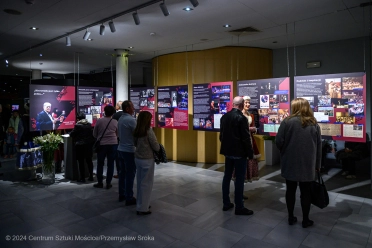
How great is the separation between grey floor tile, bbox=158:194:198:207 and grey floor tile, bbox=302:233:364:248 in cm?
179

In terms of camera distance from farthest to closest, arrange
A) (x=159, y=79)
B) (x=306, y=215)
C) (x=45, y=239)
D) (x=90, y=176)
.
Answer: (x=159, y=79), (x=90, y=176), (x=306, y=215), (x=45, y=239)

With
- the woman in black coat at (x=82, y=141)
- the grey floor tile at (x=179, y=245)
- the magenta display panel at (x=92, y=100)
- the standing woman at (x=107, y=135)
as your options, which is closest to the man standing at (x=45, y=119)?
the magenta display panel at (x=92, y=100)

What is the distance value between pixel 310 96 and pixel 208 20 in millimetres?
2267

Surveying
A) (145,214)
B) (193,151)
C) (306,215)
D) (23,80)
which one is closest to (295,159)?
(306,215)

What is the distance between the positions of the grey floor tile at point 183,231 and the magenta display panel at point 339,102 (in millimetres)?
2897

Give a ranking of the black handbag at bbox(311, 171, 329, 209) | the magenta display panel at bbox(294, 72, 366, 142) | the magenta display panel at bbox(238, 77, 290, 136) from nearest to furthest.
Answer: the black handbag at bbox(311, 171, 329, 209) → the magenta display panel at bbox(294, 72, 366, 142) → the magenta display panel at bbox(238, 77, 290, 136)

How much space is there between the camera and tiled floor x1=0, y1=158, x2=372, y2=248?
304 centimetres

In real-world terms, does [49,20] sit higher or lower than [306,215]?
higher

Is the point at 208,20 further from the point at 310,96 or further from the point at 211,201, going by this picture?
the point at 211,201

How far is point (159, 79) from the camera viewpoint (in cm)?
823

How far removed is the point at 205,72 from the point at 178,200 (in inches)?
159

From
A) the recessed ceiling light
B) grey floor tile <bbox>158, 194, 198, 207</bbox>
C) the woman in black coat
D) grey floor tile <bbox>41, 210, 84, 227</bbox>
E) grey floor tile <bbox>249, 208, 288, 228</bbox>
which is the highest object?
the recessed ceiling light

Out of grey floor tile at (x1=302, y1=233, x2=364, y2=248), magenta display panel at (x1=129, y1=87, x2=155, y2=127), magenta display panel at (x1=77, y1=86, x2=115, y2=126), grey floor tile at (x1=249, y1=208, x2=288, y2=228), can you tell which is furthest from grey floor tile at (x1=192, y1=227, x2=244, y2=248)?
magenta display panel at (x1=77, y1=86, x2=115, y2=126)

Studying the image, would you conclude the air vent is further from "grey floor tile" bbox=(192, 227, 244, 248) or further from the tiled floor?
"grey floor tile" bbox=(192, 227, 244, 248)
